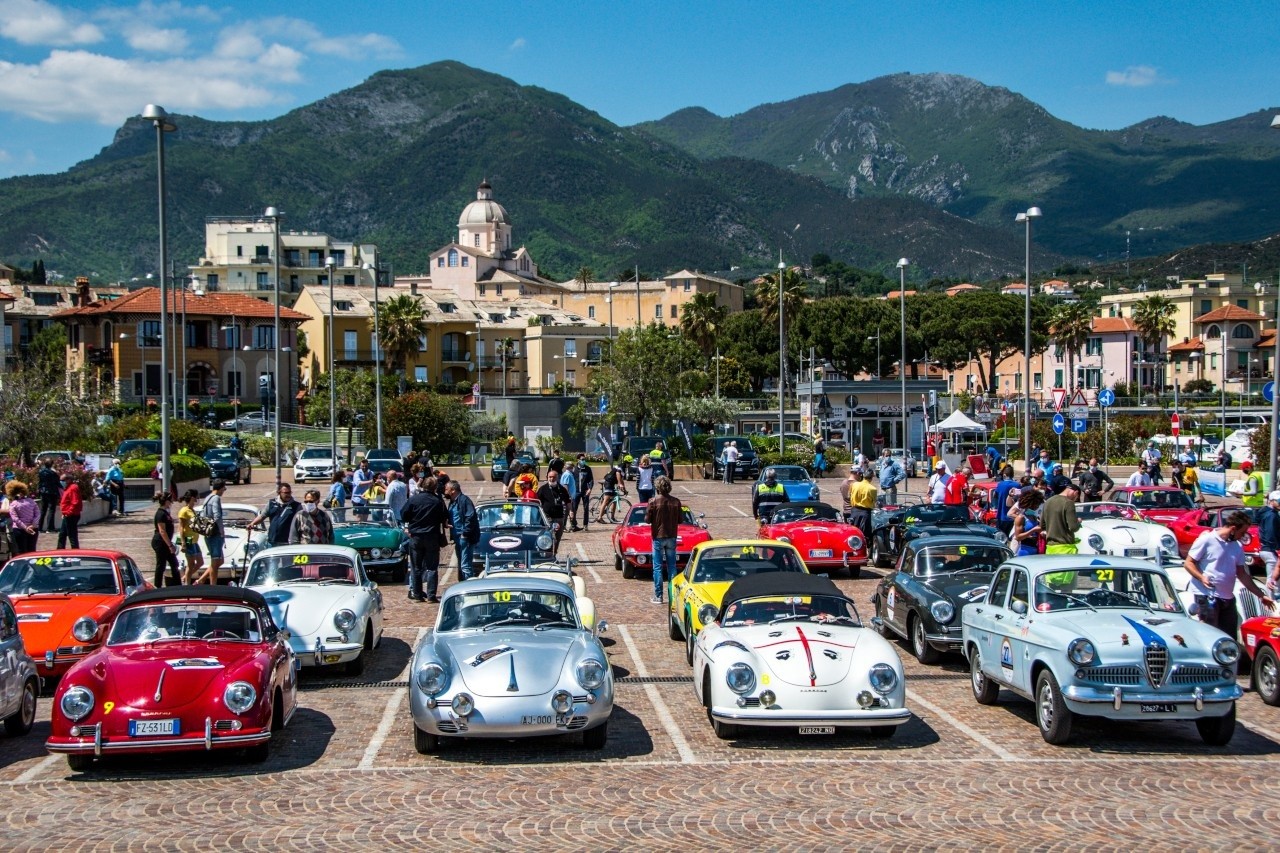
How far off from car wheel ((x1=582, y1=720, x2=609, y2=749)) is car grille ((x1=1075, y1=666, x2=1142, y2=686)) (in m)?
Result: 4.02

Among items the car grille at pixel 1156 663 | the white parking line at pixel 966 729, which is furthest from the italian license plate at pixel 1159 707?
the white parking line at pixel 966 729

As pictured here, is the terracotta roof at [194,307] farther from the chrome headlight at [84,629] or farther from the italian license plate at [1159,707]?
the italian license plate at [1159,707]

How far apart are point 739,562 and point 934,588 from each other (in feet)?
7.85

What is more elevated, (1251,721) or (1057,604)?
(1057,604)

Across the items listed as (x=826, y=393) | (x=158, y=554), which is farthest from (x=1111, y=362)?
(x=158, y=554)

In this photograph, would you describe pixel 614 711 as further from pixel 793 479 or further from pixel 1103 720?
pixel 793 479

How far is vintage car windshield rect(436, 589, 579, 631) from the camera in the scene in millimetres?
12539

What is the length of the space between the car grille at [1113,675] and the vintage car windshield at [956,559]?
5233 mm

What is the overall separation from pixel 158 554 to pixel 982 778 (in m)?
13.9

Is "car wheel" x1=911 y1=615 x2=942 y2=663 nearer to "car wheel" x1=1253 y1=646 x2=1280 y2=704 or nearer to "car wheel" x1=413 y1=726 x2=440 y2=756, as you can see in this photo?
"car wheel" x1=1253 y1=646 x2=1280 y2=704

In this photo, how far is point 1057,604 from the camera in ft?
40.8

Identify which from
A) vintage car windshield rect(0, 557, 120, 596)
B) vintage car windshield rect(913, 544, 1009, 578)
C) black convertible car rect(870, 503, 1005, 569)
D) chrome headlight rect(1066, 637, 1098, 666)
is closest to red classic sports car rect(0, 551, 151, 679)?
vintage car windshield rect(0, 557, 120, 596)

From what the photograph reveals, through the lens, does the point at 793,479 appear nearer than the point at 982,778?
No

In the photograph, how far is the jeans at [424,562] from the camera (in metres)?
20.2
